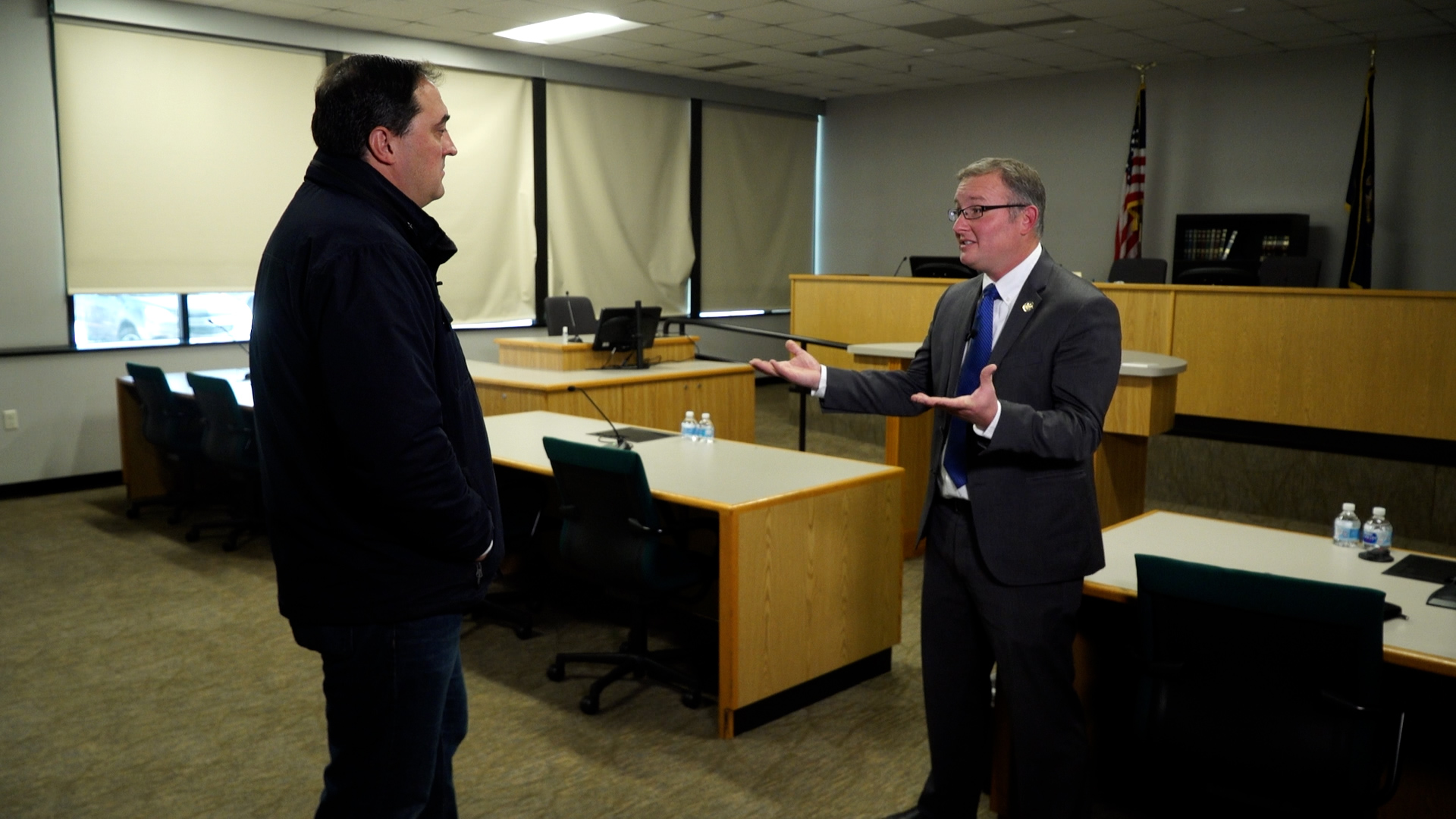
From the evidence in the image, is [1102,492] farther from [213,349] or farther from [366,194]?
[213,349]

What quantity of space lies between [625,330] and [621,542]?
10.6 feet

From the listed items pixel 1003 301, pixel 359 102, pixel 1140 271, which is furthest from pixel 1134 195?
pixel 359 102

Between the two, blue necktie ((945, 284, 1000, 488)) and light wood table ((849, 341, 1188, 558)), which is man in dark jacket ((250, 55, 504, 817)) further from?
light wood table ((849, 341, 1188, 558))

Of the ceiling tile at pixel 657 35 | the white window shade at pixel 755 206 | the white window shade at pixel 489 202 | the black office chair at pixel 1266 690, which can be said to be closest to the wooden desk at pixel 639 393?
the white window shade at pixel 489 202

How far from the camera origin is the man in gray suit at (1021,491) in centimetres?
208

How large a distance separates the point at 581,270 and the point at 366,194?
317 inches

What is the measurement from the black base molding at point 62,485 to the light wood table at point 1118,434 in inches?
190

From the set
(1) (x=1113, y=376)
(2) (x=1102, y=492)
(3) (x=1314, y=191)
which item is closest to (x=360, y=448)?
(1) (x=1113, y=376)

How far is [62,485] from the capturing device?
653cm

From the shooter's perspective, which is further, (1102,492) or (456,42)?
(456,42)

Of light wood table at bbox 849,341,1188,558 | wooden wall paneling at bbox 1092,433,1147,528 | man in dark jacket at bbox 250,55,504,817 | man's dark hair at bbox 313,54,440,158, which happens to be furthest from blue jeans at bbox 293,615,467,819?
wooden wall paneling at bbox 1092,433,1147,528

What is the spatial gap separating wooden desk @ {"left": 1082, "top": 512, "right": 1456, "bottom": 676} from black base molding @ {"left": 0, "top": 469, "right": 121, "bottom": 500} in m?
6.32

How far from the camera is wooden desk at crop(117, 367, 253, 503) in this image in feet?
19.9

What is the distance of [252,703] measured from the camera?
3.40 meters
